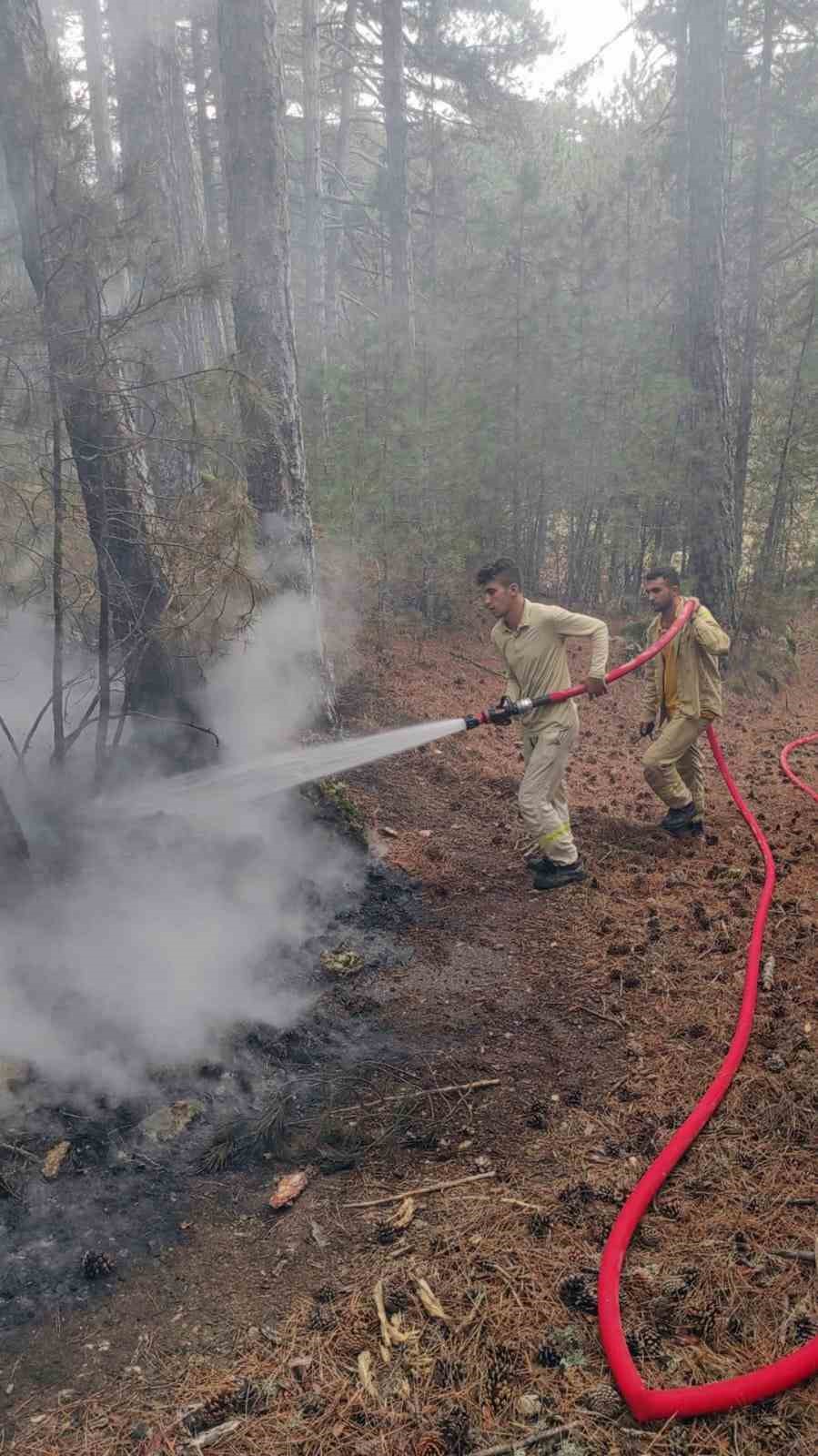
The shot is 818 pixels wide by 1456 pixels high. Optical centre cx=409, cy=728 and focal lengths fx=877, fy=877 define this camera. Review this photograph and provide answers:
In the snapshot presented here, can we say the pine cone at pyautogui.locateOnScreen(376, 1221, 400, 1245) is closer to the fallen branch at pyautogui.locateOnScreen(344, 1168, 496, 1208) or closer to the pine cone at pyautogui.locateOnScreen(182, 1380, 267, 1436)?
the fallen branch at pyautogui.locateOnScreen(344, 1168, 496, 1208)

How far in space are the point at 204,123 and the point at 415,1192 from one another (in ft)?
70.1

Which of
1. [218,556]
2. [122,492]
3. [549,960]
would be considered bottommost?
[549,960]

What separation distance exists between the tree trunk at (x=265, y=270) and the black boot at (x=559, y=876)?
3182 mm

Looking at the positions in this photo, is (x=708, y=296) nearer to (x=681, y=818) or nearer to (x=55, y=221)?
(x=681, y=818)

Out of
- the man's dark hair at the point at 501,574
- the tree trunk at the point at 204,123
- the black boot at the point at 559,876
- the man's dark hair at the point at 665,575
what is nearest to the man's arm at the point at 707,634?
the man's dark hair at the point at 665,575

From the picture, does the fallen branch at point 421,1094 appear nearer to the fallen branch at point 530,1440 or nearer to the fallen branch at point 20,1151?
the fallen branch at point 20,1151

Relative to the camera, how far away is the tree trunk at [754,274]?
44.3ft

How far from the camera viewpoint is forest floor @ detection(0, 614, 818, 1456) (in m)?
2.46

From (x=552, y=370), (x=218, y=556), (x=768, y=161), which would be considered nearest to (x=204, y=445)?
(x=218, y=556)

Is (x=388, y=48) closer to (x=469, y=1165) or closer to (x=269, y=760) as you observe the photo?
(x=269, y=760)

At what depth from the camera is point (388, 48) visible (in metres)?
15.6

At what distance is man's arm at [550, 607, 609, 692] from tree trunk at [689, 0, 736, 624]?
21.4ft

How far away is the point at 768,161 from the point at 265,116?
37.6ft

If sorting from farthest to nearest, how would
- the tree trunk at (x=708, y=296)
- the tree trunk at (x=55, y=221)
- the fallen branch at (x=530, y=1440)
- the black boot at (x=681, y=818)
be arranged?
the tree trunk at (x=708, y=296)
the black boot at (x=681, y=818)
the tree trunk at (x=55, y=221)
the fallen branch at (x=530, y=1440)
